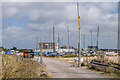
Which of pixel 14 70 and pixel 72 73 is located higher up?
pixel 14 70

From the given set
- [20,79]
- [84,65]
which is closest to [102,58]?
[84,65]

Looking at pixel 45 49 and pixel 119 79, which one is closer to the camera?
pixel 119 79

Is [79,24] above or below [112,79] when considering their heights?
above

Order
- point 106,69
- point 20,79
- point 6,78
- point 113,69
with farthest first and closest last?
point 106,69
point 113,69
point 20,79
point 6,78

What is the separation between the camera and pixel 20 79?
9.62 metres

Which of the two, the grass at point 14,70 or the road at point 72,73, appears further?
the road at point 72,73

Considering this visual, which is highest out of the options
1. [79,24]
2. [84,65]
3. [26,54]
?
[79,24]

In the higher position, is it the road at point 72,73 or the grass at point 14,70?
the grass at point 14,70

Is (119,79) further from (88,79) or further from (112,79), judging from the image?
(88,79)

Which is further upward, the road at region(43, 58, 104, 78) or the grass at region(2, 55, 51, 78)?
the grass at region(2, 55, 51, 78)

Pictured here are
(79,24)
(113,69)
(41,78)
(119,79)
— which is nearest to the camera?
(41,78)

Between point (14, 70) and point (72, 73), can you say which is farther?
point (72, 73)

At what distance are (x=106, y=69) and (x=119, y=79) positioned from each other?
377 cm

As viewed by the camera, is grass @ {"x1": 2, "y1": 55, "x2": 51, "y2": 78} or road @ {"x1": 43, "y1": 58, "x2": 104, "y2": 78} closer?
grass @ {"x1": 2, "y1": 55, "x2": 51, "y2": 78}
